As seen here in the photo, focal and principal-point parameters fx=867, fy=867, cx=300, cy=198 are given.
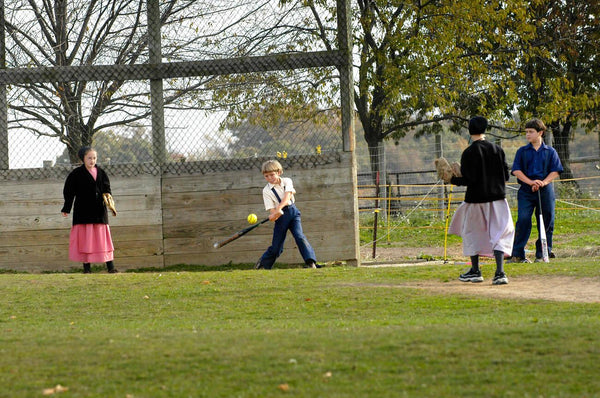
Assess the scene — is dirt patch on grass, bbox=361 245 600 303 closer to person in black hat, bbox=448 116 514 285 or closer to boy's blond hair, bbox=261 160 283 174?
person in black hat, bbox=448 116 514 285

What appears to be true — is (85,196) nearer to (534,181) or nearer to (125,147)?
(125,147)

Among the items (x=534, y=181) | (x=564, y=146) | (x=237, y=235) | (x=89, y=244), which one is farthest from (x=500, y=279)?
(x=564, y=146)

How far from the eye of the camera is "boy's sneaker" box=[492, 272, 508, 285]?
8508 mm

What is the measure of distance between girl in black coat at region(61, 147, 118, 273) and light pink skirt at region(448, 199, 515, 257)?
5.01 metres

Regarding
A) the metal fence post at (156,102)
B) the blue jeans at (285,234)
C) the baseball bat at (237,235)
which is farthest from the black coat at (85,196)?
the blue jeans at (285,234)

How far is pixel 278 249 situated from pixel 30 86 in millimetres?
4631

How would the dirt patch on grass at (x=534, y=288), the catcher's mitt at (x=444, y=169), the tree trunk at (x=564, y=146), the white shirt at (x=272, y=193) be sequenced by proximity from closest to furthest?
the dirt patch on grass at (x=534, y=288) < the catcher's mitt at (x=444, y=169) < the white shirt at (x=272, y=193) < the tree trunk at (x=564, y=146)

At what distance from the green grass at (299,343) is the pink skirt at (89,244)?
2.74 m

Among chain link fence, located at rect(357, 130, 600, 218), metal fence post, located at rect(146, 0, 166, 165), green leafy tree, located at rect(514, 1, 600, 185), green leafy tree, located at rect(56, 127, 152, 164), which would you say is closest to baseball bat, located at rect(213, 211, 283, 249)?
metal fence post, located at rect(146, 0, 166, 165)

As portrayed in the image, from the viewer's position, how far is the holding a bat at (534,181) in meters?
11.0

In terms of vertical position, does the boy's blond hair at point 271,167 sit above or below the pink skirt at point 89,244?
above

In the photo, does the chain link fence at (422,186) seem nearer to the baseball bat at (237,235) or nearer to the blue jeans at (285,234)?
the baseball bat at (237,235)

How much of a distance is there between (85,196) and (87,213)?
227 millimetres

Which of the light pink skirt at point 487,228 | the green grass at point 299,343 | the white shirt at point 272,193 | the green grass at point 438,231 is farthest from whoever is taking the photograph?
the green grass at point 438,231
